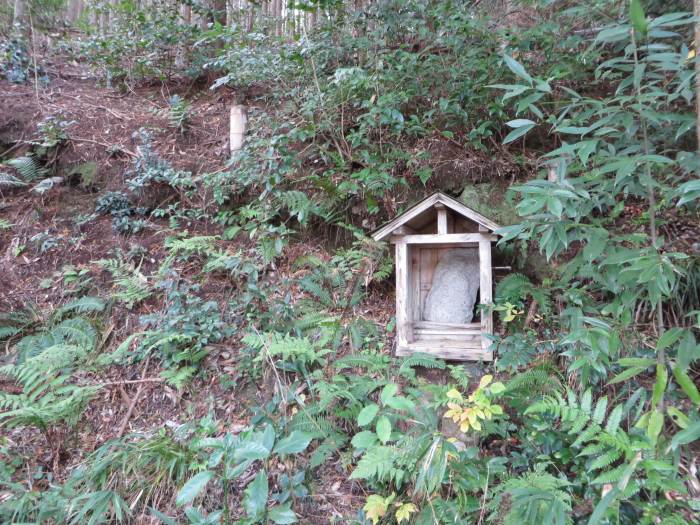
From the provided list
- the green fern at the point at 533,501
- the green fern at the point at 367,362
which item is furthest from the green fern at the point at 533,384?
the green fern at the point at 367,362

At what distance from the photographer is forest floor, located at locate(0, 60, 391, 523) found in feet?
11.1

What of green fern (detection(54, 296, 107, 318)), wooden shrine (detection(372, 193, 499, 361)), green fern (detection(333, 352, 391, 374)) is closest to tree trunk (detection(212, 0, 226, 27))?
green fern (detection(54, 296, 107, 318))

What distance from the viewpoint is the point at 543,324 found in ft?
10.3

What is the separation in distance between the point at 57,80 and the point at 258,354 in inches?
259

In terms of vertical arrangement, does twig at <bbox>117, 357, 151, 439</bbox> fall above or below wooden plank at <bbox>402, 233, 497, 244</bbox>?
below

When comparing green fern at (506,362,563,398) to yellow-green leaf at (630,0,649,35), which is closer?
yellow-green leaf at (630,0,649,35)

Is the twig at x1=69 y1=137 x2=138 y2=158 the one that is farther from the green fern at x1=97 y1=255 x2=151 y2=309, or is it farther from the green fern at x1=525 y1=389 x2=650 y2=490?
the green fern at x1=525 y1=389 x2=650 y2=490

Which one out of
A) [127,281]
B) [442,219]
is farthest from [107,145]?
[442,219]

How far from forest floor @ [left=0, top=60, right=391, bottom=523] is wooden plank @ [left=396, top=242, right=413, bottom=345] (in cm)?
52

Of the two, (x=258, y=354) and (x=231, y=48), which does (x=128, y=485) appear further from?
(x=231, y=48)

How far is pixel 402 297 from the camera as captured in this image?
330 cm

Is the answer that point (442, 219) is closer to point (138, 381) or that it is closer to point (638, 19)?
point (638, 19)

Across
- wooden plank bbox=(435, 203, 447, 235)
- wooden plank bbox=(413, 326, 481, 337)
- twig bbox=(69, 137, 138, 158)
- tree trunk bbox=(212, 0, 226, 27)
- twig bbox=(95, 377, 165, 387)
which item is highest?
tree trunk bbox=(212, 0, 226, 27)

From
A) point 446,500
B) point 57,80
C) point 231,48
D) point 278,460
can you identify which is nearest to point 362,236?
point 278,460
